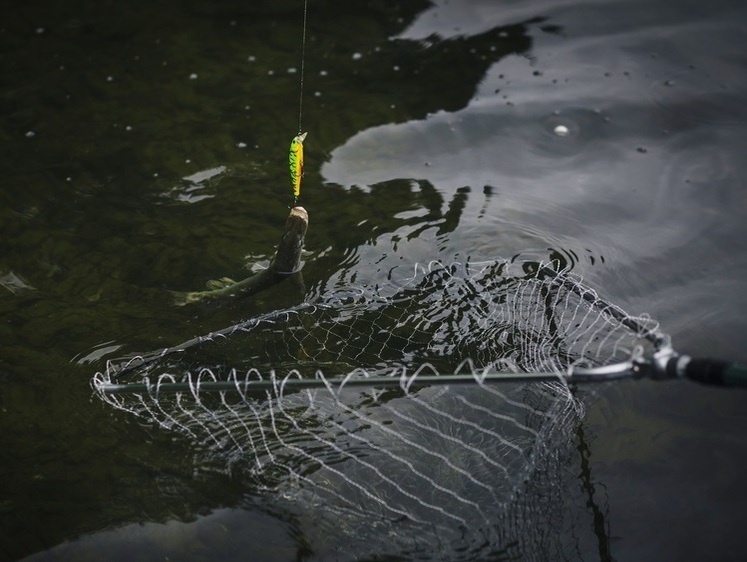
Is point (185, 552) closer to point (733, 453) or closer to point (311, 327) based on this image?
point (311, 327)

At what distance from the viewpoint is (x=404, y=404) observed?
4.38 meters

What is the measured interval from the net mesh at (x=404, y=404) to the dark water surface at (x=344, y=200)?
0.15 m

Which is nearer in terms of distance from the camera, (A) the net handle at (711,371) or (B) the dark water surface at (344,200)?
(A) the net handle at (711,371)

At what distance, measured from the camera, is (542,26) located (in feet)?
24.5

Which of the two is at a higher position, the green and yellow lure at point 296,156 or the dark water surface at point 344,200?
the green and yellow lure at point 296,156

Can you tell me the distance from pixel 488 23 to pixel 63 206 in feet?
13.5

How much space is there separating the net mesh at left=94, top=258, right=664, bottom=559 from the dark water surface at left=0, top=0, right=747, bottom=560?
149mm

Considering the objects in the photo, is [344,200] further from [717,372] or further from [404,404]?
[717,372]

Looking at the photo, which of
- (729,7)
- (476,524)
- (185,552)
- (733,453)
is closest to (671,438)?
(733,453)

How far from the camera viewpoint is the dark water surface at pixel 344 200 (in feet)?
13.1

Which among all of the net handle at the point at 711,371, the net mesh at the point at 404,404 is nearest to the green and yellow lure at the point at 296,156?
the net mesh at the point at 404,404

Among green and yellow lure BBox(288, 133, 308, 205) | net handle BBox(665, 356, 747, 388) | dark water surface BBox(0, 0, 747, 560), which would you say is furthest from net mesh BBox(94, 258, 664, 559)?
green and yellow lure BBox(288, 133, 308, 205)

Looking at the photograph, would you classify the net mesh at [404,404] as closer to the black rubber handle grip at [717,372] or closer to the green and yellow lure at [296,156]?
the black rubber handle grip at [717,372]

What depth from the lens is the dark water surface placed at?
3984mm
